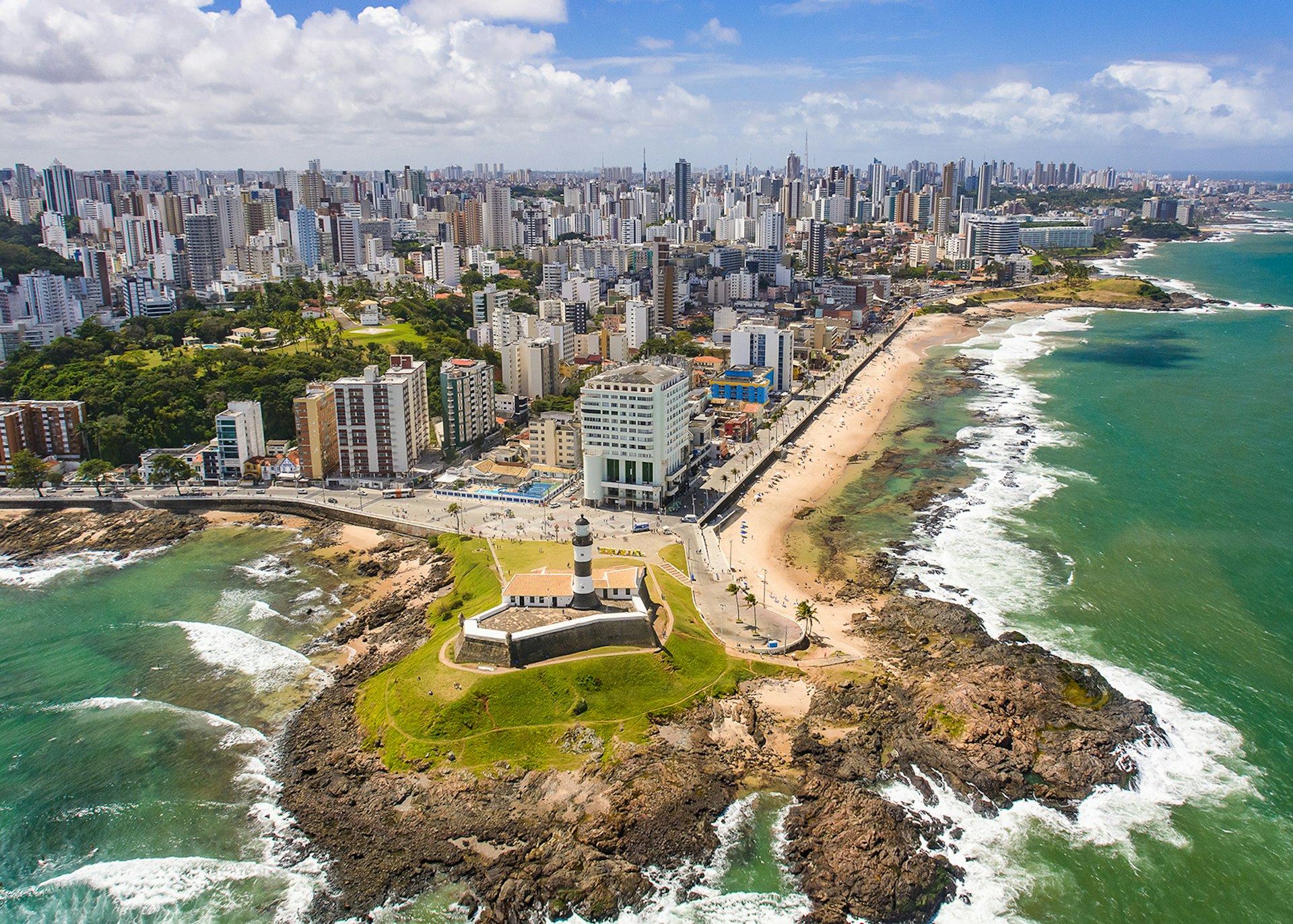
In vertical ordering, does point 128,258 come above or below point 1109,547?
above

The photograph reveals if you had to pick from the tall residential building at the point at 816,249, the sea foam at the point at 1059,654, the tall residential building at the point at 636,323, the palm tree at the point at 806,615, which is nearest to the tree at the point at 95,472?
the palm tree at the point at 806,615

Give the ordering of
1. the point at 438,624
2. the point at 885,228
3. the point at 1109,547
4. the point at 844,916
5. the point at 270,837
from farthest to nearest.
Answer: the point at 885,228
the point at 1109,547
the point at 438,624
the point at 270,837
the point at 844,916

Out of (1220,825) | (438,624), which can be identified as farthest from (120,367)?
(1220,825)

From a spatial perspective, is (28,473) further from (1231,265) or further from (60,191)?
(1231,265)

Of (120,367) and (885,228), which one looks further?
(885,228)

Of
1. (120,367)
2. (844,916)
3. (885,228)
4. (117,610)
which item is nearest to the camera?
(844,916)

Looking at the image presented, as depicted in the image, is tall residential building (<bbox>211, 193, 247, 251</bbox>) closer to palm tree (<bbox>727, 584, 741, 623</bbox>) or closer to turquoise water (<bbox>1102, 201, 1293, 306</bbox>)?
palm tree (<bbox>727, 584, 741, 623</bbox>)

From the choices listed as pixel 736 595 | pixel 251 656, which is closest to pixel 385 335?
pixel 251 656

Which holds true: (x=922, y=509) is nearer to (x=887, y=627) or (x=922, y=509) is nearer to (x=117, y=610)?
(x=887, y=627)

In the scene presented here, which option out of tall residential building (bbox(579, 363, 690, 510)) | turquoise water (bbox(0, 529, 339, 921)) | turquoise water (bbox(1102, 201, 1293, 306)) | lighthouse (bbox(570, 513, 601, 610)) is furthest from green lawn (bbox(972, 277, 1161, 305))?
turquoise water (bbox(0, 529, 339, 921))
